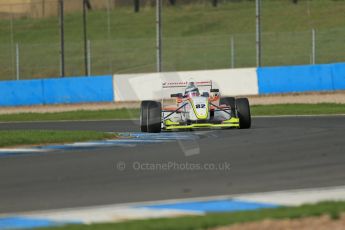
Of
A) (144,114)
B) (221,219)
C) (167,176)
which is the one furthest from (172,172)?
(144,114)

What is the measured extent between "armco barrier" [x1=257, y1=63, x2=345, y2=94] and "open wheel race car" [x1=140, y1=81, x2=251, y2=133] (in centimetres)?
1265

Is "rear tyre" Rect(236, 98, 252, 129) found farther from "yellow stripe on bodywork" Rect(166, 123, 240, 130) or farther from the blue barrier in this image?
the blue barrier

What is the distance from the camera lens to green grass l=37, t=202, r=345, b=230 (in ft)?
27.1

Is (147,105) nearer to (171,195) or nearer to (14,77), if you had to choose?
(171,195)

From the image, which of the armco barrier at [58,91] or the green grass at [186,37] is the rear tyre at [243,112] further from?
the green grass at [186,37]

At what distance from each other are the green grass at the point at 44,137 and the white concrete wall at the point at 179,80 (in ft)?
44.5

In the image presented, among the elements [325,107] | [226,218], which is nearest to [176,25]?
[325,107]

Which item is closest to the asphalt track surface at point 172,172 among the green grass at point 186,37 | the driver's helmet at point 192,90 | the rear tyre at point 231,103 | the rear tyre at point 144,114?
the driver's helmet at point 192,90

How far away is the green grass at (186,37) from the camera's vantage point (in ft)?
150

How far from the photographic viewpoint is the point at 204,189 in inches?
425

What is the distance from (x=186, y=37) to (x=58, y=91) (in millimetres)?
17280

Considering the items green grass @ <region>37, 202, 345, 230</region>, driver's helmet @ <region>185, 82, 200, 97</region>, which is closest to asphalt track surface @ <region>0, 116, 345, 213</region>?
green grass @ <region>37, 202, 345, 230</region>

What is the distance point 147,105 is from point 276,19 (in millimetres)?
38289

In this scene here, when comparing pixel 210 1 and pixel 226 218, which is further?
pixel 210 1
